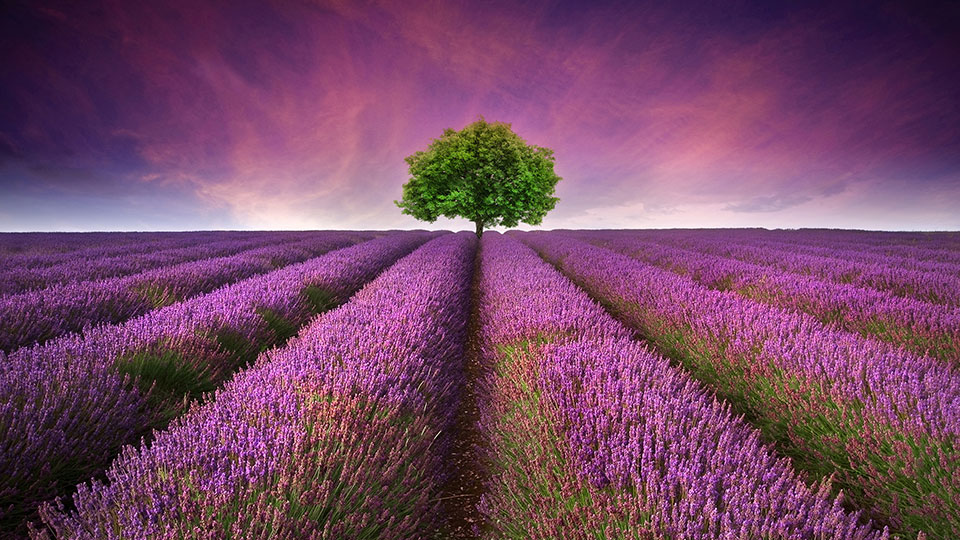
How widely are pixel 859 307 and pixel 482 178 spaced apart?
51.0ft

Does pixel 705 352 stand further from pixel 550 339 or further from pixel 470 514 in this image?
pixel 470 514

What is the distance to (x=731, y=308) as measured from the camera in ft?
11.7

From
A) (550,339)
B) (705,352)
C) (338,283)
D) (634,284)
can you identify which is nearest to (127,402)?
(550,339)

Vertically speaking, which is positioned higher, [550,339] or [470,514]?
[550,339]

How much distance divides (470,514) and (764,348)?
2.23m

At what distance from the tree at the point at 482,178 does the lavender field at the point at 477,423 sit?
48.0 ft

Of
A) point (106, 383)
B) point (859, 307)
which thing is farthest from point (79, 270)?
point (859, 307)

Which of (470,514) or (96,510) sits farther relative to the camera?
(470,514)

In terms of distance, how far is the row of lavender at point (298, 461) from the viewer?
44.8 inches

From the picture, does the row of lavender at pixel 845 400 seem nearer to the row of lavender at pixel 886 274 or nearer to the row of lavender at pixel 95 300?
the row of lavender at pixel 886 274

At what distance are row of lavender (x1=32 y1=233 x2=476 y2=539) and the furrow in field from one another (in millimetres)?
408

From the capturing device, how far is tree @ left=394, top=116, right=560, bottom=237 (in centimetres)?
1784

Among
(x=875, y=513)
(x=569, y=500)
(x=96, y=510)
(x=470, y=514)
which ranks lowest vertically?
(x=470, y=514)

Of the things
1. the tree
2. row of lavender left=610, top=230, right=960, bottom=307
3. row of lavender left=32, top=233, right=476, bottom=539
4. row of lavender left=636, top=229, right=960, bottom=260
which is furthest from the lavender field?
the tree
